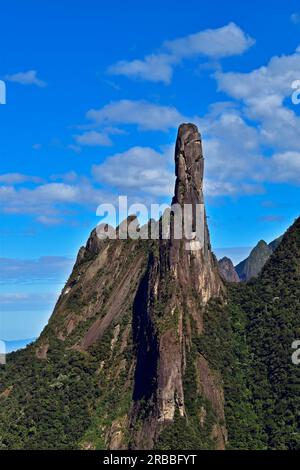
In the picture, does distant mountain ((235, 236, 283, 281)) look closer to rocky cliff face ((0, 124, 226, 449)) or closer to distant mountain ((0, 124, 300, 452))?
distant mountain ((0, 124, 300, 452))

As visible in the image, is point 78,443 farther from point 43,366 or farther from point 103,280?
point 103,280

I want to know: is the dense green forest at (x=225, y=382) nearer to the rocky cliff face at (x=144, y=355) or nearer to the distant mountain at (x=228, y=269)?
the rocky cliff face at (x=144, y=355)

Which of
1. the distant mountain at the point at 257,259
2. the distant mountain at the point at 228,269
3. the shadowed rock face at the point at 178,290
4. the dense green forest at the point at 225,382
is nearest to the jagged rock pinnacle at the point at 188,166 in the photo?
the shadowed rock face at the point at 178,290

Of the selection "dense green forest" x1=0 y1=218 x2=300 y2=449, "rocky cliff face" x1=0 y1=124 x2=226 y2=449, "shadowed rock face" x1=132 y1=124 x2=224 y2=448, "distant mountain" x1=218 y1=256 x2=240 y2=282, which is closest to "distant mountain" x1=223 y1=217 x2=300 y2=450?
"dense green forest" x1=0 y1=218 x2=300 y2=449

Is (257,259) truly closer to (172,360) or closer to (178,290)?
(178,290)
